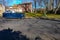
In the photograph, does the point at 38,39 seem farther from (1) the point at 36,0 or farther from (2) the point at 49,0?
(1) the point at 36,0

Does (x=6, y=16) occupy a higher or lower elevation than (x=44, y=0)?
lower

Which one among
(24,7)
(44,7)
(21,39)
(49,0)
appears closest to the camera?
(21,39)

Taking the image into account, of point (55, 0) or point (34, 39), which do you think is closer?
point (34, 39)

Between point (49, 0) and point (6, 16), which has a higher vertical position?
point (49, 0)

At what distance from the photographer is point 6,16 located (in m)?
31.2

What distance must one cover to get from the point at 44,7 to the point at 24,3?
10400mm

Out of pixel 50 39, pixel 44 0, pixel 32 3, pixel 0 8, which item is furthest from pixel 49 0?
pixel 50 39

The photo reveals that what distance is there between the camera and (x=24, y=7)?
175 feet

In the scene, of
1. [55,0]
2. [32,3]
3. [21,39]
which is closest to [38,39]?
[21,39]

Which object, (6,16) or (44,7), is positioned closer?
(6,16)

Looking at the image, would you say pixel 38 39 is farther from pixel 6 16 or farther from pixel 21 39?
pixel 6 16

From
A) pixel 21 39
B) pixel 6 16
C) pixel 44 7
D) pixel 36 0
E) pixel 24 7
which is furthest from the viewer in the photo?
pixel 24 7

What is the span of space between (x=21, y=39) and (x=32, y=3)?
142ft

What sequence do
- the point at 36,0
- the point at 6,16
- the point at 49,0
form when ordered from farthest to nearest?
1. the point at 36,0
2. the point at 49,0
3. the point at 6,16
